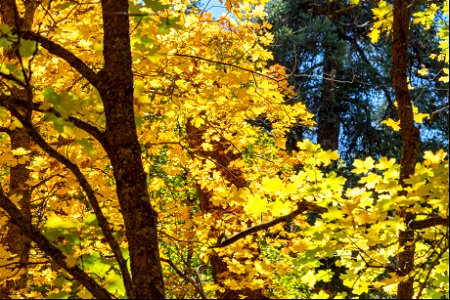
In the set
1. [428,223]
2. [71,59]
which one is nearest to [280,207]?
[428,223]

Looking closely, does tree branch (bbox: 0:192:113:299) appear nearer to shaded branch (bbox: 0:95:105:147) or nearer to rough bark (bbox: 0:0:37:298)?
shaded branch (bbox: 0:95:105:147)

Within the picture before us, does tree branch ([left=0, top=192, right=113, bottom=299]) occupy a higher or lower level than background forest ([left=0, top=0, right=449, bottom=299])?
lower

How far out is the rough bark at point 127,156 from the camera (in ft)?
8.45

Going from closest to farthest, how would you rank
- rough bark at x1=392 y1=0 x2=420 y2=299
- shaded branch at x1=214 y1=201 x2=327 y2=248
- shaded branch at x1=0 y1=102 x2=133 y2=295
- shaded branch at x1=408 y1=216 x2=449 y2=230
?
shaded branch at x1=0 y1=102 x2=133 y2=295, shaded branch at x1=408 y1=216 x2=449 y2=230, shaded branch at x1=214 y1=201 x2=327 y2=248, rough bark at x1=392 y1=0 x2=420 y2=299

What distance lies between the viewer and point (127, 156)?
2.69 meters

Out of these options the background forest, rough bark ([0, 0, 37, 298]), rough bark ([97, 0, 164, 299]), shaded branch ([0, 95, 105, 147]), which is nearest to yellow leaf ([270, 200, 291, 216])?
the background forest

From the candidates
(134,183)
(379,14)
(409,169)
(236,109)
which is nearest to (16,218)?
(134,183)

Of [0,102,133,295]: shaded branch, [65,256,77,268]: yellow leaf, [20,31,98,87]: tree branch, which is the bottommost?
[65,256,77,268]: yellow leaf

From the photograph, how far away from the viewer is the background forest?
258cm

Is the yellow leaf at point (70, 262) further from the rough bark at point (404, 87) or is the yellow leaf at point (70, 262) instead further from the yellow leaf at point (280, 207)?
the rough bark at point (404, 87)

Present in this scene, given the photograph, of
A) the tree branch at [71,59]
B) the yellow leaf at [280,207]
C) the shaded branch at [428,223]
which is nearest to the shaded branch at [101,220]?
the tree branch at [71,59]

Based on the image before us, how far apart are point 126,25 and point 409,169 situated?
2009mm

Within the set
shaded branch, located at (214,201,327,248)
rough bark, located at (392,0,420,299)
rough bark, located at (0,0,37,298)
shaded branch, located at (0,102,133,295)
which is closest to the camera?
shaded branch, located at (0,102,133,295)

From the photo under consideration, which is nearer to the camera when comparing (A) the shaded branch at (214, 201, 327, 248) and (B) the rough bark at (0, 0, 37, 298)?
(A) the shaded branch at (214, 201, 327, 248)
